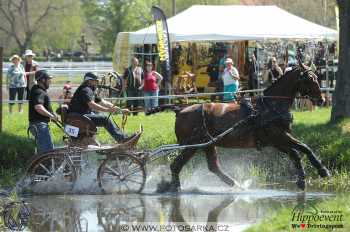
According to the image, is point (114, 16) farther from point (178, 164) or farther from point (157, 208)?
point (157, 208)

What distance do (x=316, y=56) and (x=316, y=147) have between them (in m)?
14.9

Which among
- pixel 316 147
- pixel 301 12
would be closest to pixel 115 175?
pixel 316 147

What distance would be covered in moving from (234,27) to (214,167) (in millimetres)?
15767

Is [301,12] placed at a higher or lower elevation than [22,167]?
higher

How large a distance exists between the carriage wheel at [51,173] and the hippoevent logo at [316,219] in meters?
4.26

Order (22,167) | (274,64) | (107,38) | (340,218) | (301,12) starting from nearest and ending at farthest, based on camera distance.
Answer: (340,218), (22,167), (274,64), (301,12), (107,38)

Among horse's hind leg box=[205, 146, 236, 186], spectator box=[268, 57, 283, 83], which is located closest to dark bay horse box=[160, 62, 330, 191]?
horse's hind leg box=[205, 146, 236, 186]

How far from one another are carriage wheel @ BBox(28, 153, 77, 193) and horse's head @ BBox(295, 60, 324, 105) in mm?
3808

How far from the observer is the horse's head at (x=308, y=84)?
13531 millimetres

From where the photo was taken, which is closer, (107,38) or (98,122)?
(98,122)

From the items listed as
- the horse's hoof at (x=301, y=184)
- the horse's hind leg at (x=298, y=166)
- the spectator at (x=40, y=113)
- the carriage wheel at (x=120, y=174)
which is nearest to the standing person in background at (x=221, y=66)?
the horse's hind leg at (x=298, y=166)

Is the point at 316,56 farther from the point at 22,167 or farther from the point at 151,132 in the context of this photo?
the point at 22,167

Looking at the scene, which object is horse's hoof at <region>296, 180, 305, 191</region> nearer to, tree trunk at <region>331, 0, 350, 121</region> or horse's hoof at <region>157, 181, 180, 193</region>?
horse's hoof at <region>157, 181, 180, 193</region>

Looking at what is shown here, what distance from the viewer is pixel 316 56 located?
97.5 feet
